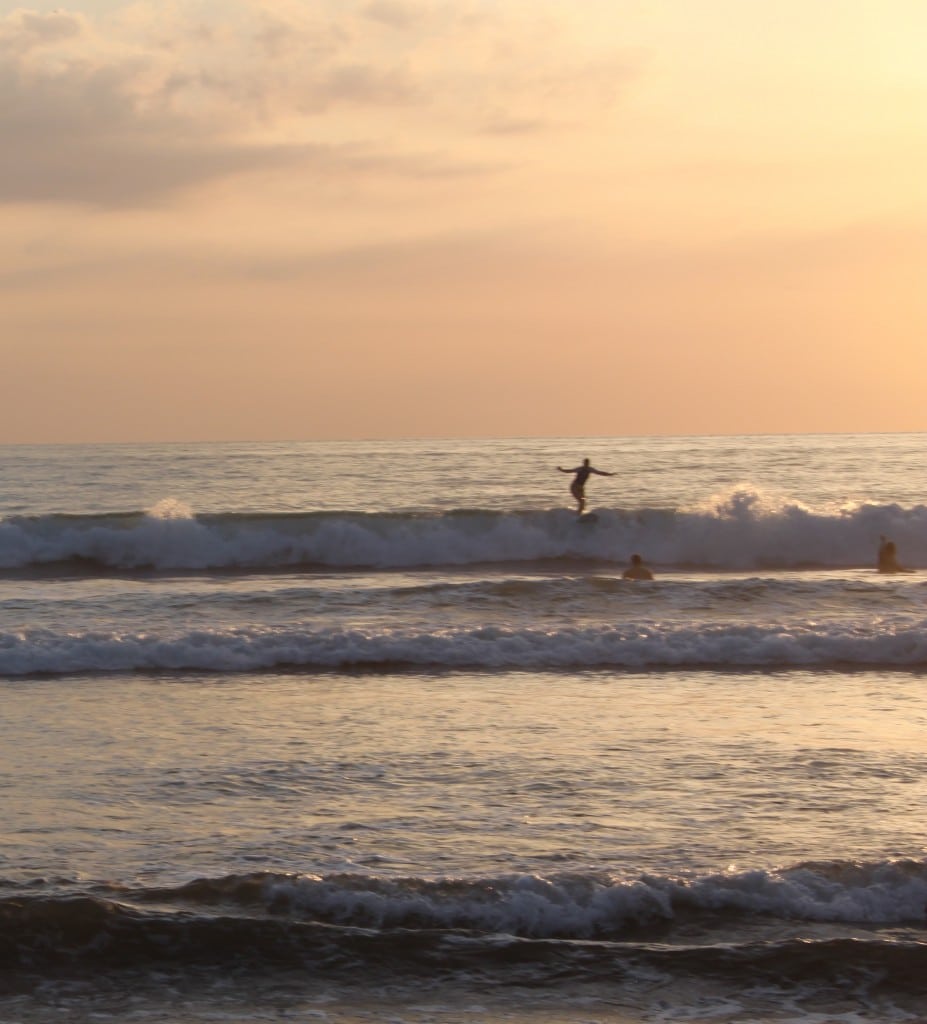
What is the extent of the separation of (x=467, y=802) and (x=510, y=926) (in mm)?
2016

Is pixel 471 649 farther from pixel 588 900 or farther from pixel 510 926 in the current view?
pixel 510 926

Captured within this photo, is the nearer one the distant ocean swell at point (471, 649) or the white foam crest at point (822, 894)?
the white foam crest at point (822, 894)

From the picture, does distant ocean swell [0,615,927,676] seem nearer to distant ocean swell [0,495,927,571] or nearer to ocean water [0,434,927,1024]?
ocean water [0,434,927,1024]

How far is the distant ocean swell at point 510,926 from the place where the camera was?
650 centimetres

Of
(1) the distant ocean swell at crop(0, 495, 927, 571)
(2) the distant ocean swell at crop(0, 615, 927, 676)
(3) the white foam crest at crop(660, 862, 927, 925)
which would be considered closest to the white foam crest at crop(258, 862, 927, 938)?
(3) the white foam crest at crop(660, 862, 927, 925)

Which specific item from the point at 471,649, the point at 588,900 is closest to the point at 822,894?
the point at 588,900

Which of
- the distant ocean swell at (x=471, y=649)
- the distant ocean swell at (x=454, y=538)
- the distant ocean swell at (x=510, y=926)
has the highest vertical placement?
the distant ocean swell at (x=454, y=538)

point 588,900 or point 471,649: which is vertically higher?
point 471,649

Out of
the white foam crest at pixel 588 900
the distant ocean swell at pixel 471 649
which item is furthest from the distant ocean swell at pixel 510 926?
the distant ocean swell at pixel 471 649

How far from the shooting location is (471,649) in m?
15.8

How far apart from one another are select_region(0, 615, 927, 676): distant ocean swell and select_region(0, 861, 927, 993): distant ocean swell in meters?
7.90

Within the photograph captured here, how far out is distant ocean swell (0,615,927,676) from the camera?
15.3m

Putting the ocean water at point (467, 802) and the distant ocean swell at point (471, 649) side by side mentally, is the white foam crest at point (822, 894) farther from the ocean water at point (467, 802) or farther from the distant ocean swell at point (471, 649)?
the distant ocean swell at point (471, 649)

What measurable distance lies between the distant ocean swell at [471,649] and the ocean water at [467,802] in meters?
0.05
